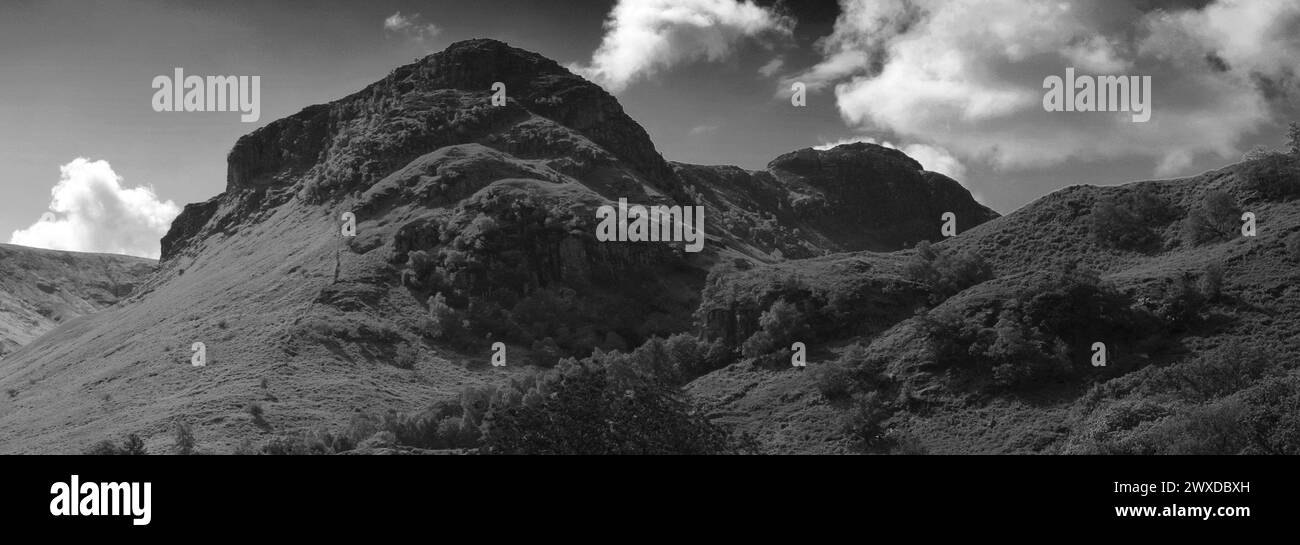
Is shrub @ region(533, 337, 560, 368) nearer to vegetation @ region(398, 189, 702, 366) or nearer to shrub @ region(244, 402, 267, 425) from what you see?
vegetation @ region(398, 189, 702, 366)

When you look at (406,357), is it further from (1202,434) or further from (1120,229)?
(1202,434)

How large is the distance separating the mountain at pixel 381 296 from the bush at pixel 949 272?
38113 millimetres

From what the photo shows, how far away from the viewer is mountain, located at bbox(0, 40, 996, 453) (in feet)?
334

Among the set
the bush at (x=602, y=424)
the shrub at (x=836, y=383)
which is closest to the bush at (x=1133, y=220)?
the shrub at (x=836, y=383)

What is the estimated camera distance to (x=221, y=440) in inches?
3406

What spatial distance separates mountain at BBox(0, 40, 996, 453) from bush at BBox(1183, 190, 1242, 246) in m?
56.0

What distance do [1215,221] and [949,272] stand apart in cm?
2010

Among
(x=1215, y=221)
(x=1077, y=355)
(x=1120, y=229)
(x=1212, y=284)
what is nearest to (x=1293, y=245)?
(x=1212, y=284)

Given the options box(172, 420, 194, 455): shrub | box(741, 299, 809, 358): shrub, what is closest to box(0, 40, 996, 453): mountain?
box(172, 420, 194, 455): shrub

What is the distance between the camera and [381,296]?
134375mm
